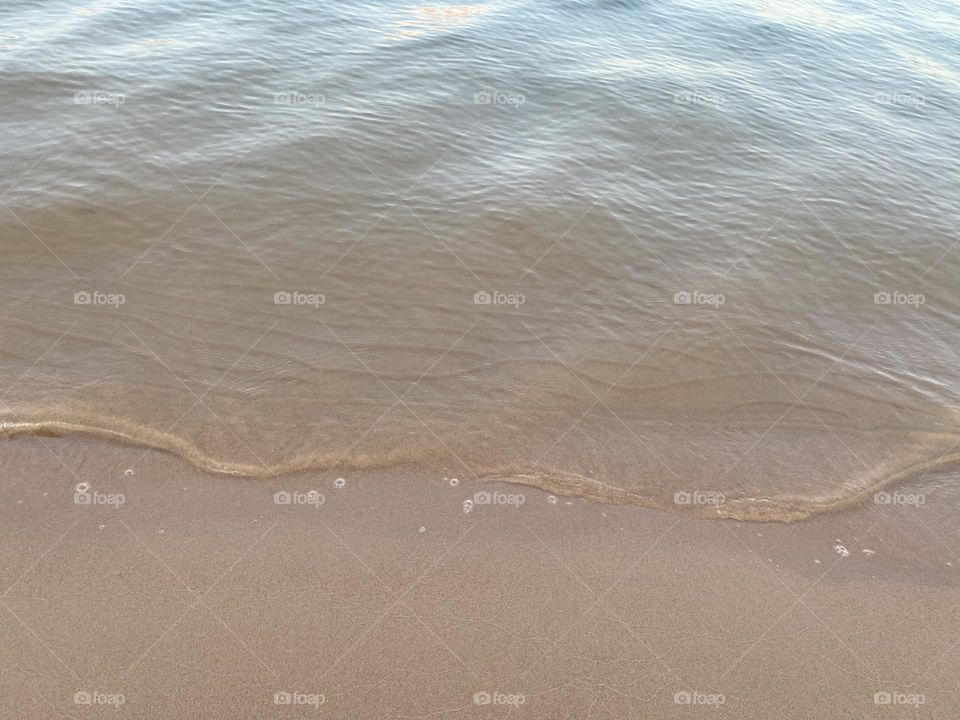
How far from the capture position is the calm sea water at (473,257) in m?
8.95

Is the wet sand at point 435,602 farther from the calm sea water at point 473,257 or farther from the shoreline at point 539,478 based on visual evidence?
the calm sea water at point 473,257

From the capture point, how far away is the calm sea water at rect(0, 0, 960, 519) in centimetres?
895

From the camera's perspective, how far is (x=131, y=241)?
1172 cm

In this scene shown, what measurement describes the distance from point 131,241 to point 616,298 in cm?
777

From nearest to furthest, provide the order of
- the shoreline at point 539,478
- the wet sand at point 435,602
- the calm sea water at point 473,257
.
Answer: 1. the wet sand at point 435,602
2. the shoreline at point 539,478
3. the calm sea water at point 473,257

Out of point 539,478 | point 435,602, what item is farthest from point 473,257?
point 435,602

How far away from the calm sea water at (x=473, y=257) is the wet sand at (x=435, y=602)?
21.7 inches

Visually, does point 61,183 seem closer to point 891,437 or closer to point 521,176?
point 521,176

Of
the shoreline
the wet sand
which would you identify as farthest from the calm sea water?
the wet sand

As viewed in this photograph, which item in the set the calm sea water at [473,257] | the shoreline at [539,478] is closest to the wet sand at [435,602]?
the shoreline at [539,478]

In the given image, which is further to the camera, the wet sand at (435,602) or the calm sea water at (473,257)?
the calm sea water at (473,257)

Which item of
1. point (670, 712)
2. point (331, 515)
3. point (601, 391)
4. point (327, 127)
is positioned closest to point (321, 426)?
point (331, 515)

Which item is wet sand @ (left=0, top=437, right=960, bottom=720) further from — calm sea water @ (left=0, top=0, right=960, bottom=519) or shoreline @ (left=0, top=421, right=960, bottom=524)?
calm sea water @ (left=0, top=0, right=960, bottom=519)

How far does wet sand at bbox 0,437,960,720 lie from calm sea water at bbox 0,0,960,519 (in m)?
0.55
